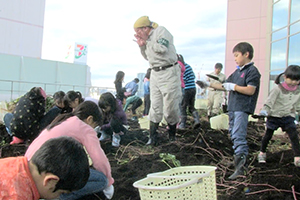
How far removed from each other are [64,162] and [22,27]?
728 inches

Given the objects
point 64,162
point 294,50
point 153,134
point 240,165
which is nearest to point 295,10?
point 294,50

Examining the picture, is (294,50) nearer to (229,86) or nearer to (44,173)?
(229,86)

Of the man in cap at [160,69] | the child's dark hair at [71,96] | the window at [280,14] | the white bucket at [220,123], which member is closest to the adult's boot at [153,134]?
the man in cap at [160,69]

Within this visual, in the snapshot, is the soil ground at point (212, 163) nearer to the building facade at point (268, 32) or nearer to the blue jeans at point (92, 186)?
the blue jeans at point (92, 186)

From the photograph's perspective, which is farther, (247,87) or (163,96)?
(163,96)

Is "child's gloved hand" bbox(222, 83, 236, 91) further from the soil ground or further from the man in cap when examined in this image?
the man in cap

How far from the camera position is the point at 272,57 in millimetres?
10258

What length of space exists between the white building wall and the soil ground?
14167 millimetres

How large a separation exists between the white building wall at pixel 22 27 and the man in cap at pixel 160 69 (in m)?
15.8

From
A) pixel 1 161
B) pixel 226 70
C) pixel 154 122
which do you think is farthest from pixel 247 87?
pixel 226 70

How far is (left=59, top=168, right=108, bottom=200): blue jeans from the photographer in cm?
200

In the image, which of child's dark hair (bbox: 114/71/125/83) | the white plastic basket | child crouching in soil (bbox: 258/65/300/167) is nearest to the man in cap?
child crouching in soil (bbox: 258/65/300/167)

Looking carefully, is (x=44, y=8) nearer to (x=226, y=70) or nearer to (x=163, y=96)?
(x=226, y=70)

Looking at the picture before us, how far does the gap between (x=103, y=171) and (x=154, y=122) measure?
1.86 m
